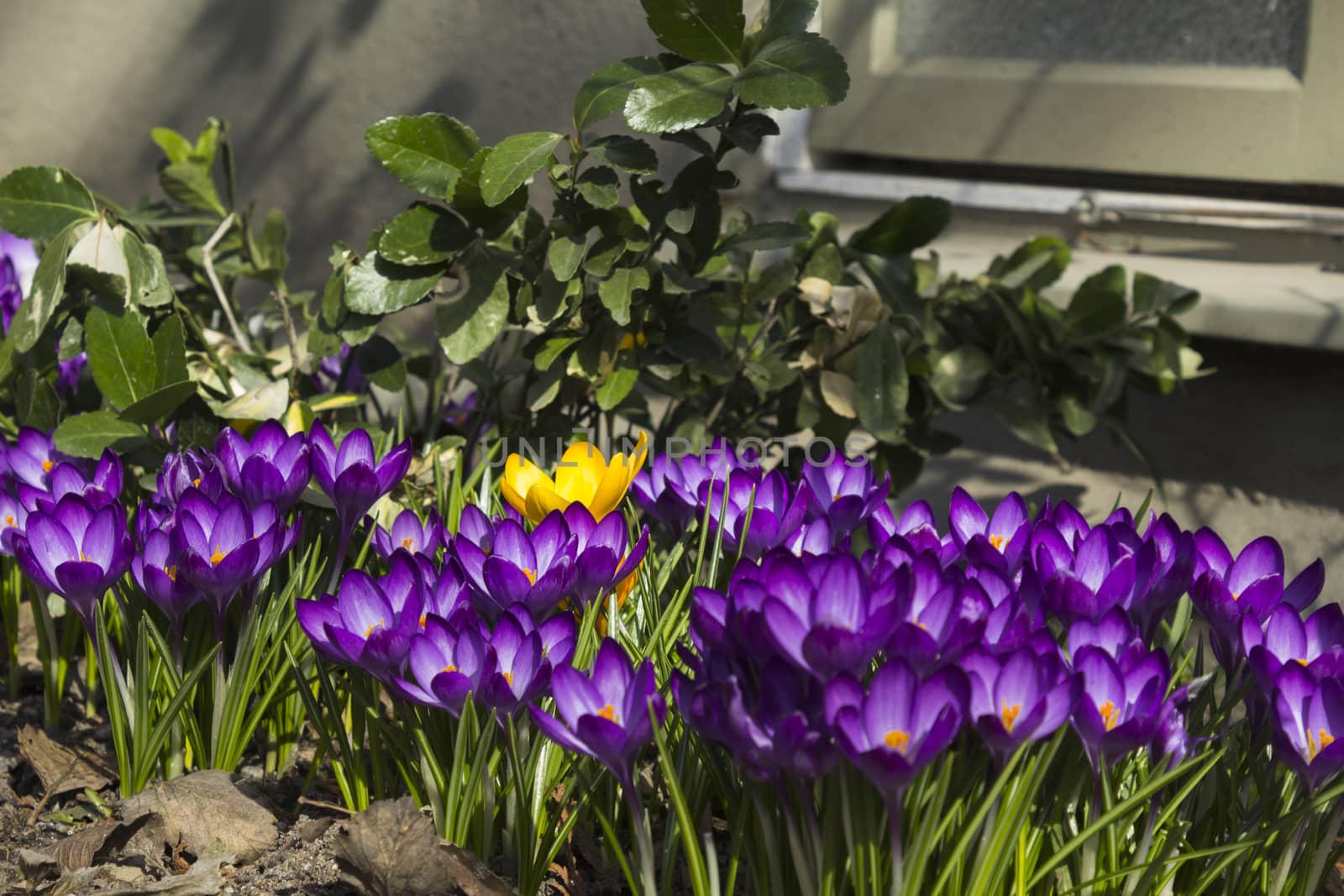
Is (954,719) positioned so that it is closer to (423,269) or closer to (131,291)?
(423,269)

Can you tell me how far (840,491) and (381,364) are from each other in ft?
2.31

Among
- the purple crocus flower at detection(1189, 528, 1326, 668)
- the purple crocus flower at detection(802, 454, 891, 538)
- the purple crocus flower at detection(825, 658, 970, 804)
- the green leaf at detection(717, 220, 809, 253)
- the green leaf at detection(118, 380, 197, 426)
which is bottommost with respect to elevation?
the purple crocus flower at detection(1189, 528, 1326, 668)

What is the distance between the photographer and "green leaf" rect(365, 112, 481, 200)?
1.45 m

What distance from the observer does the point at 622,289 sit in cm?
145

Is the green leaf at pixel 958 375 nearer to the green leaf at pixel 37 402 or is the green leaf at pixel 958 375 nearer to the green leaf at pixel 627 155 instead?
the green leaf at pixel 627 155

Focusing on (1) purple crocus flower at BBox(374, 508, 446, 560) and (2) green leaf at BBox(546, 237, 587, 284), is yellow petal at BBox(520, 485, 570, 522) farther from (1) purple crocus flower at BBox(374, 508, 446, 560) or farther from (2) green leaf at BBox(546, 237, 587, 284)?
(2) green leaf at BBox(546, 237, 587, 284)

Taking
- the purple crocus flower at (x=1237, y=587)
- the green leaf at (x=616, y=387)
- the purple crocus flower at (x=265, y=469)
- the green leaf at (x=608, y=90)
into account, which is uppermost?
the green leaf at (x=608, y=90)

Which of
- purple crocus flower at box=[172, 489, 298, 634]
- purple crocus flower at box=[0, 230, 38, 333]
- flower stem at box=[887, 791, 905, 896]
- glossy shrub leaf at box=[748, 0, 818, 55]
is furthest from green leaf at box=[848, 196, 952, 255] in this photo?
purple crocus flower at box=[0, 230, 38, 333]

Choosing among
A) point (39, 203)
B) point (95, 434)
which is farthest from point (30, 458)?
point (39, 203)

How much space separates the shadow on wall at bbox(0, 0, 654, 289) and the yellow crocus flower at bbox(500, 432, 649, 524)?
4.49 ft

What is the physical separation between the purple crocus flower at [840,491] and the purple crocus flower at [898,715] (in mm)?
423

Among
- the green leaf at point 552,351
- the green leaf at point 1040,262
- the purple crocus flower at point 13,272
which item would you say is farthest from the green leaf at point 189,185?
the green leaf at point 1040,262

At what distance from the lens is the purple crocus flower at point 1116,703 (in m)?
0.83

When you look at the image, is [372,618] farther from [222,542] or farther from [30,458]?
[30,458]
